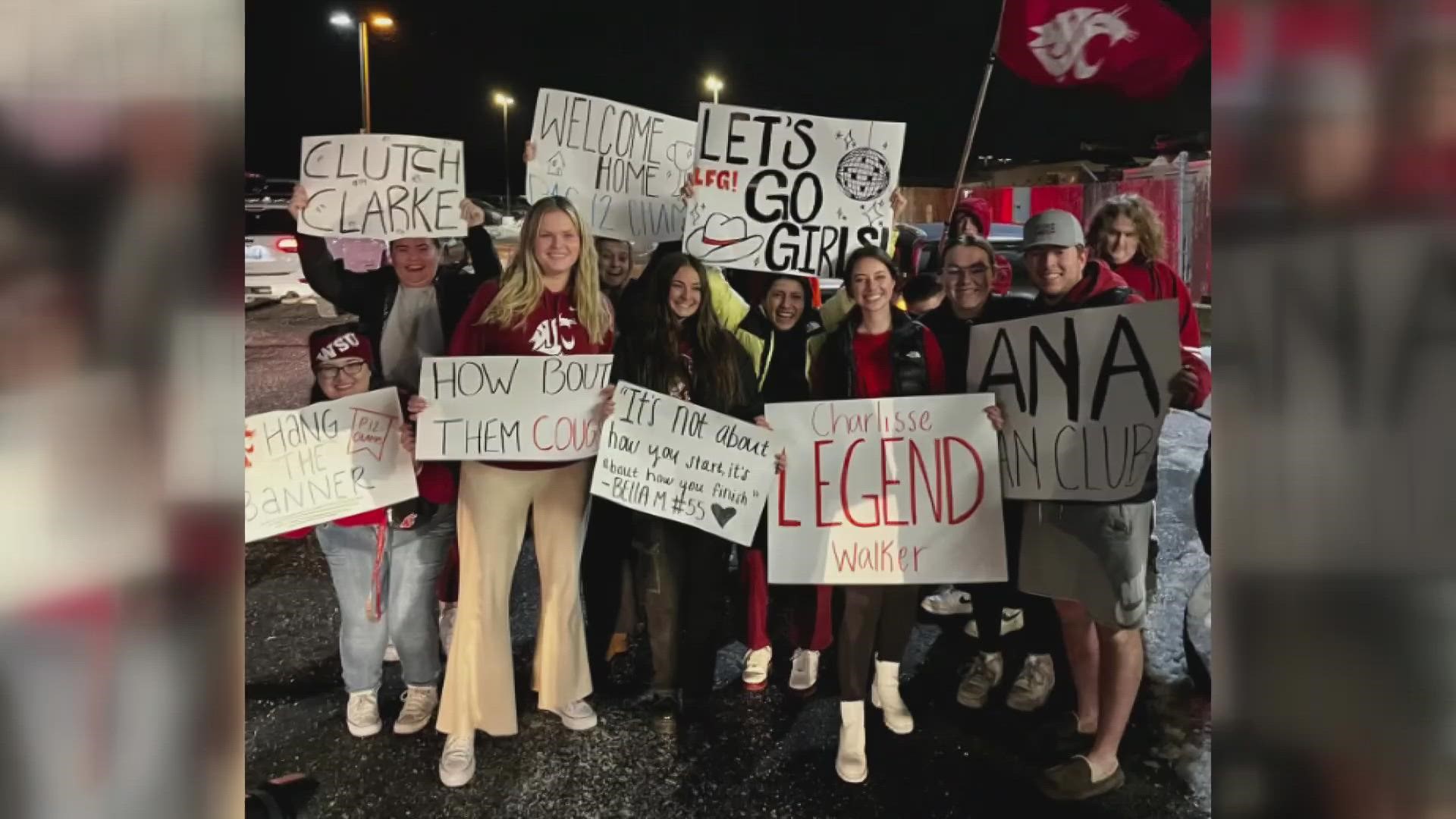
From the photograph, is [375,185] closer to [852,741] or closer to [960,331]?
[960,331]

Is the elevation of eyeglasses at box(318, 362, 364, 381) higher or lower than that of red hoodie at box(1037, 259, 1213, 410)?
lower

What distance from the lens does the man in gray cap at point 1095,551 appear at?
106 inches

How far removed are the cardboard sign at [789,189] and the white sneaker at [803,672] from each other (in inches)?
62.5

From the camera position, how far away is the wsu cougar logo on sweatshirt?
9.66 feet

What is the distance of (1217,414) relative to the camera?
2.95 ft

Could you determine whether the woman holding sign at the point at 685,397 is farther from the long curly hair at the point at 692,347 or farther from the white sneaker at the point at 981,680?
the white sneaker at the point at 981,680

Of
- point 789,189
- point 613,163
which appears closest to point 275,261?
point 613,163

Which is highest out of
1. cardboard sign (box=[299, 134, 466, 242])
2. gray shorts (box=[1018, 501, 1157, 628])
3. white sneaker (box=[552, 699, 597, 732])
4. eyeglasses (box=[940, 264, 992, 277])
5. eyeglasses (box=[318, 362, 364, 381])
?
cardboard sign (box=[299, 134, 466, 242])

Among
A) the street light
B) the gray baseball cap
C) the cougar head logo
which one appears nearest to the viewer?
the gray baseball cap

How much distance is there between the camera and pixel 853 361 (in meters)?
3.02

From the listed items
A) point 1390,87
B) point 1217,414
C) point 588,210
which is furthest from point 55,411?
point 588,210

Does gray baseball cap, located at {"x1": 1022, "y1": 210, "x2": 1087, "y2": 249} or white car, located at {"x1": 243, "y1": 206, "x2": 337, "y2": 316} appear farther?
white car, located at {"x1": 243, "y1": 206, "x2": 337, "y2": 316}

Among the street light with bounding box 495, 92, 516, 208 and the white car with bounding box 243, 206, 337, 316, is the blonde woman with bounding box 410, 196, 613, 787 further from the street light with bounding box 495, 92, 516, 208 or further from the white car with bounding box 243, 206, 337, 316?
the street light with bounding box 495, 92, 516, 208

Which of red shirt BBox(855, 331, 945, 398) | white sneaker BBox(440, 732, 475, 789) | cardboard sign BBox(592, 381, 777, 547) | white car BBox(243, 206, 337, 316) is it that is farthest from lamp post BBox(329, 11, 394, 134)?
white sneaker BBox(440, 732, 475, 789)
